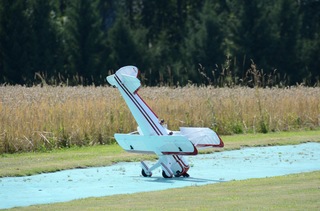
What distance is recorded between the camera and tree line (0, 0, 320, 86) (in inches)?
2334

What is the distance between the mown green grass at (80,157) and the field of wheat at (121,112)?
0.60 metres

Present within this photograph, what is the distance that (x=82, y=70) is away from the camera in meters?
61.4

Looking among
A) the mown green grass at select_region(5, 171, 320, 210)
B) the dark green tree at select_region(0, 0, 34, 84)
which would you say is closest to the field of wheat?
the mown green grass at select_region(5, 171, 320, 210)

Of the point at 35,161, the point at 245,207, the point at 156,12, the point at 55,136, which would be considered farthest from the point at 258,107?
the point at 156,12

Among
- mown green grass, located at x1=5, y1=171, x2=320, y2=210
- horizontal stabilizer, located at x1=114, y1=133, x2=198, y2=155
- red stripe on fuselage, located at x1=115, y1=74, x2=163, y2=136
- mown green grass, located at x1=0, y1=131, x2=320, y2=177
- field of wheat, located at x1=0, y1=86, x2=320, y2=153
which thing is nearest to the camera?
mown green grass, located at x1=5, y1=171, x2=320, y2=210

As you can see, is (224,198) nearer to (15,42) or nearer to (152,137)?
(152,137)

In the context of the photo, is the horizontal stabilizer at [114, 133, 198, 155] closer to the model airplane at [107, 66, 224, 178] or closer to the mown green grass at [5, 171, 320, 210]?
the model airplane at [107, 66, 224, 178]

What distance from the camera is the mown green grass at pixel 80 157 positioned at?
18266 mm

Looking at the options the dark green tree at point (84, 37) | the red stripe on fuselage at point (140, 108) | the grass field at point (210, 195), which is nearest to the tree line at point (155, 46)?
the dark green tree at point (84, 37)

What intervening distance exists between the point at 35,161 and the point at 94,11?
44.3 meters

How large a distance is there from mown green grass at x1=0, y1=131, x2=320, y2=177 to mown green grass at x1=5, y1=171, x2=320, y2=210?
415 centimetres

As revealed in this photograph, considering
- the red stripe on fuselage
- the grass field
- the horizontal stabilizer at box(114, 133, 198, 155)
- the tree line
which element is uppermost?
the red stripe on fuselage

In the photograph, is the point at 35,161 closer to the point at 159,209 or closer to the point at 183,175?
the point at 183,175

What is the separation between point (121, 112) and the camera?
25.2 metres
